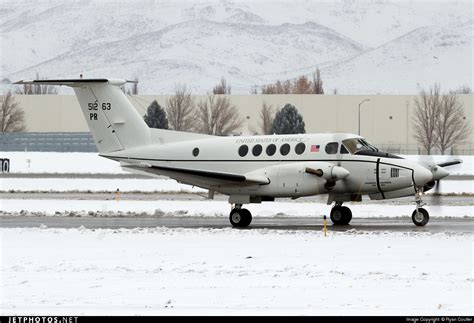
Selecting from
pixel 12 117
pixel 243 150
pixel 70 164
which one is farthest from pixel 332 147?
pixel 12 117

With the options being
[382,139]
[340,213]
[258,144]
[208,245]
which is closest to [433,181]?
[340,213]

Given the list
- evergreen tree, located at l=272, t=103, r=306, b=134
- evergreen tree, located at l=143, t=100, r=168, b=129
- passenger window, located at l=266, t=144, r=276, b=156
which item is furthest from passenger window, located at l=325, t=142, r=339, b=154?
evergreen tree, located at l=143, t=100, r=168, b=129

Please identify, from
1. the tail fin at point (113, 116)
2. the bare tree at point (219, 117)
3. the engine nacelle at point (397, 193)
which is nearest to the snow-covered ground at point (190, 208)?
the tail fin at point (113, 116)

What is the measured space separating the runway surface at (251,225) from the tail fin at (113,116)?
110 inches

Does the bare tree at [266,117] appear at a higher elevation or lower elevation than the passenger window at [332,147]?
higher

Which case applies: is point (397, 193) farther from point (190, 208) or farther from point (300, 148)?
point (190, 208)

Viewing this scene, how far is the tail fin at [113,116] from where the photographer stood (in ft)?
105


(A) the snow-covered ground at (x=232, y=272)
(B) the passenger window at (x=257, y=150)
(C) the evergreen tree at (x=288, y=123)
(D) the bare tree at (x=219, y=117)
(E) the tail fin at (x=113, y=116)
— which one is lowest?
(A) the snow-covered ground at (x=232, y=272)

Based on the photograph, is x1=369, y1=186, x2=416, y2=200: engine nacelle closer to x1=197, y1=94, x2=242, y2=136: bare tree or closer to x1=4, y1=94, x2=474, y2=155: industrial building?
x1=4, y1=94, x2=474, y2=155: industrial building

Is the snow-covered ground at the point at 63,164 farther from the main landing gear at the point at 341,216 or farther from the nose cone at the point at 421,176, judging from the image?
the nose cone at the point at 421,176

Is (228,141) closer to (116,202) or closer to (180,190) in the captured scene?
(116,202)

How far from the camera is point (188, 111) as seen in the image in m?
126

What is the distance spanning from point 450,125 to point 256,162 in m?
89.4

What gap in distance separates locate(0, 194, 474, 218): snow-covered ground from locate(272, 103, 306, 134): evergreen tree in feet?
184
